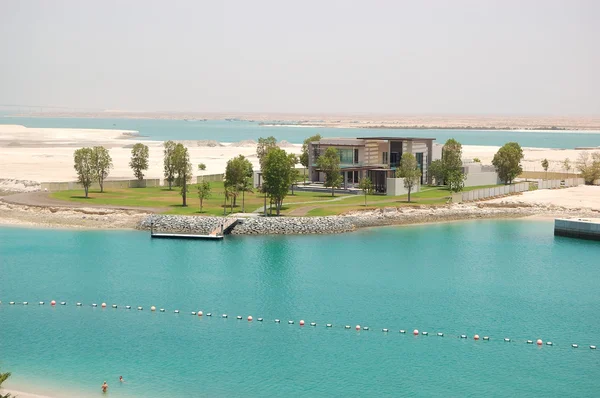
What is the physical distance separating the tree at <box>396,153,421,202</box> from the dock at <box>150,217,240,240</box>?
2419cm

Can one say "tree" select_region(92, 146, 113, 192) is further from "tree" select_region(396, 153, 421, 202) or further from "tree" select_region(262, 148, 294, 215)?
"tree" select_region(396, 153, 421, 202)

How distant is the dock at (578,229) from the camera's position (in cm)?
7981

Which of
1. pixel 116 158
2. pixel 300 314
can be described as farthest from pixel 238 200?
pixel 116 158

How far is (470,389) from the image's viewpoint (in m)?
39.6

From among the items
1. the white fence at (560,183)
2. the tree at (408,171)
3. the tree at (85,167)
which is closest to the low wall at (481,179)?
the white fence at (560,183)

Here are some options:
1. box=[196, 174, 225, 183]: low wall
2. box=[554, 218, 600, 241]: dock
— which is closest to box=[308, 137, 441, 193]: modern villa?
box=[196, 174, 225, 183]: low wall

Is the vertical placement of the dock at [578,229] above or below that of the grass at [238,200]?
below

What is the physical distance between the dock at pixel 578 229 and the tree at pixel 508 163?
29.4 meters

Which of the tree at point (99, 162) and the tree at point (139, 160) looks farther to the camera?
the tree at point (139, 160)

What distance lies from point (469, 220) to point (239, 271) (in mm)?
35767

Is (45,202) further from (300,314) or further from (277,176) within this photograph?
(300,314)

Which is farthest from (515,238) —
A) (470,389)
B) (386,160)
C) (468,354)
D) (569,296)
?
(470,389)

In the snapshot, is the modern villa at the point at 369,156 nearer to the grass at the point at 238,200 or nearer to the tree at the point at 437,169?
the tree at the point at 437,169

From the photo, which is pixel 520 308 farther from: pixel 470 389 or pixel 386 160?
pixel 386 160
